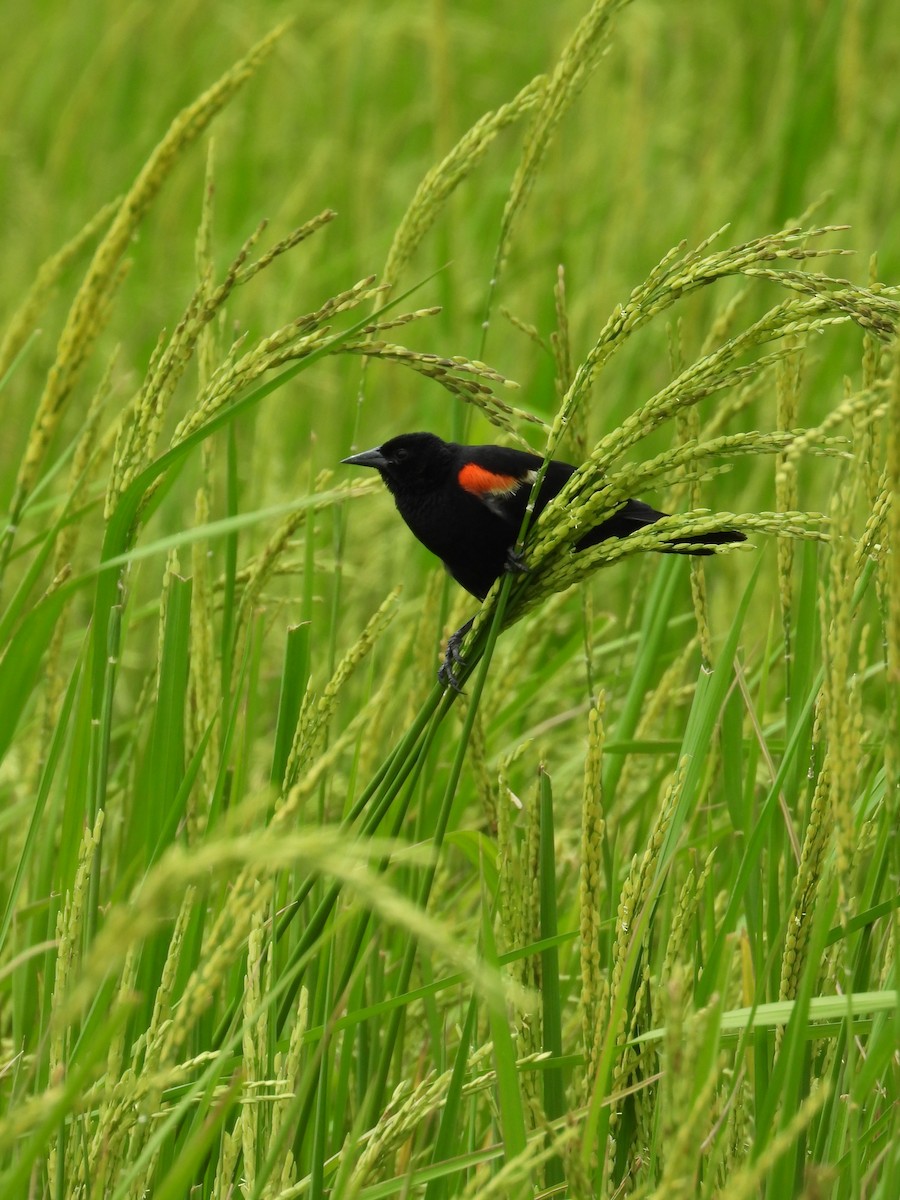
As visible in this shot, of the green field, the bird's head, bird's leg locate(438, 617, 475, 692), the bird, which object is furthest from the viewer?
the bird's head

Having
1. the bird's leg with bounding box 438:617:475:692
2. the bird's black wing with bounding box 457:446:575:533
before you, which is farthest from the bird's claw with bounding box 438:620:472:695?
the bird's black wing with bounding box 457:446:575:533

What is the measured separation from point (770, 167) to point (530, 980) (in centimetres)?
309

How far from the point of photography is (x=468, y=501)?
2.36 m

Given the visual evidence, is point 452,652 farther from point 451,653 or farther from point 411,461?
point 411,461

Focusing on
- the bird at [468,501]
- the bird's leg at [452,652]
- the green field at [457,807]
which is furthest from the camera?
the bird at [468,501]

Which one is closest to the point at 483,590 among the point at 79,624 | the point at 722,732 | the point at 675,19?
the point at 722,732

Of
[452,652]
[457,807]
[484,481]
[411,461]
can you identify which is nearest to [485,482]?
[484,481]

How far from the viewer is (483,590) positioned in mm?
2316

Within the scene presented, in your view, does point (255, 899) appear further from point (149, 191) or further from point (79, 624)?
point (79, 624)

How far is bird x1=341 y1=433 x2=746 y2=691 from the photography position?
2.30 metres

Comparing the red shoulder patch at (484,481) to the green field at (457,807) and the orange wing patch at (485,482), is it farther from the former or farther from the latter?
the green field at (457,807)

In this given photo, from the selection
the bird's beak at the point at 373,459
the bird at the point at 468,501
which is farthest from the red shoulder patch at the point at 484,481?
the bird's beak at the point at 373,459

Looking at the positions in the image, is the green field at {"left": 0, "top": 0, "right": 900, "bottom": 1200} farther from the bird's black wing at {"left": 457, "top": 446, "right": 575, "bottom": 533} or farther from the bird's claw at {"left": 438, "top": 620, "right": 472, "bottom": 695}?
the bird's black wing at {"left": 457, "top": 446, "right": 575, "bottom": 533}

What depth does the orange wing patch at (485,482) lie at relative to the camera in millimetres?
2398
